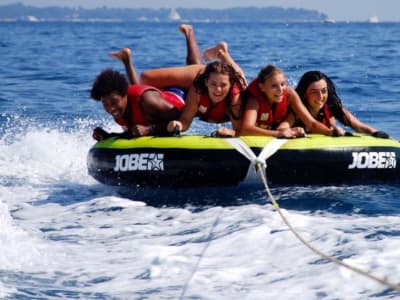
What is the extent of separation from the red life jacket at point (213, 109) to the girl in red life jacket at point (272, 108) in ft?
0.49

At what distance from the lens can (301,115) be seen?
6.75m

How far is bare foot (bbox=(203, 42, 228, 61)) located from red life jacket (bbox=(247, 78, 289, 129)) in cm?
97

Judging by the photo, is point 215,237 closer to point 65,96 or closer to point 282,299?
point 282,299

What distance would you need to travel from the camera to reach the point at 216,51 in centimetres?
773

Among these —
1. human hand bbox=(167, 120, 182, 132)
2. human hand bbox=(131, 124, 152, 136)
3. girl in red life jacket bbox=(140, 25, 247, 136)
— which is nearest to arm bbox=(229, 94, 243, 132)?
girl in red life jacket bbox=(140, 25, 247, 136)

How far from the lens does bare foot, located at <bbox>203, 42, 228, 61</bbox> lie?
7609mm

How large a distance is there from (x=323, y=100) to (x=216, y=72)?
38.7 inches

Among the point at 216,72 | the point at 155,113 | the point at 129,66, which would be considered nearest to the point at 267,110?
the point at 216,72

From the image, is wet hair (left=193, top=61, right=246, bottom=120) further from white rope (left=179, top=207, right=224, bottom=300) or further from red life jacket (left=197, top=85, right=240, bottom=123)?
white rope (left=179, top=207, right=224, bottom=300)

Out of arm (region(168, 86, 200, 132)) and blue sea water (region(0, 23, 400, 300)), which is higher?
arm (region(168, 86, 200, 132))

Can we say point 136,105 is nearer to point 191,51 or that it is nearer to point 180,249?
point 191,51

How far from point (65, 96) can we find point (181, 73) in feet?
24.6

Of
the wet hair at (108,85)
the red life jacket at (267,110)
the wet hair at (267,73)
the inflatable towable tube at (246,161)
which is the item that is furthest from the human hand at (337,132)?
the wet hair at (108,85)

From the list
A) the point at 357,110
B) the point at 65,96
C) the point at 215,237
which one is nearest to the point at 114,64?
the point at 65,96
